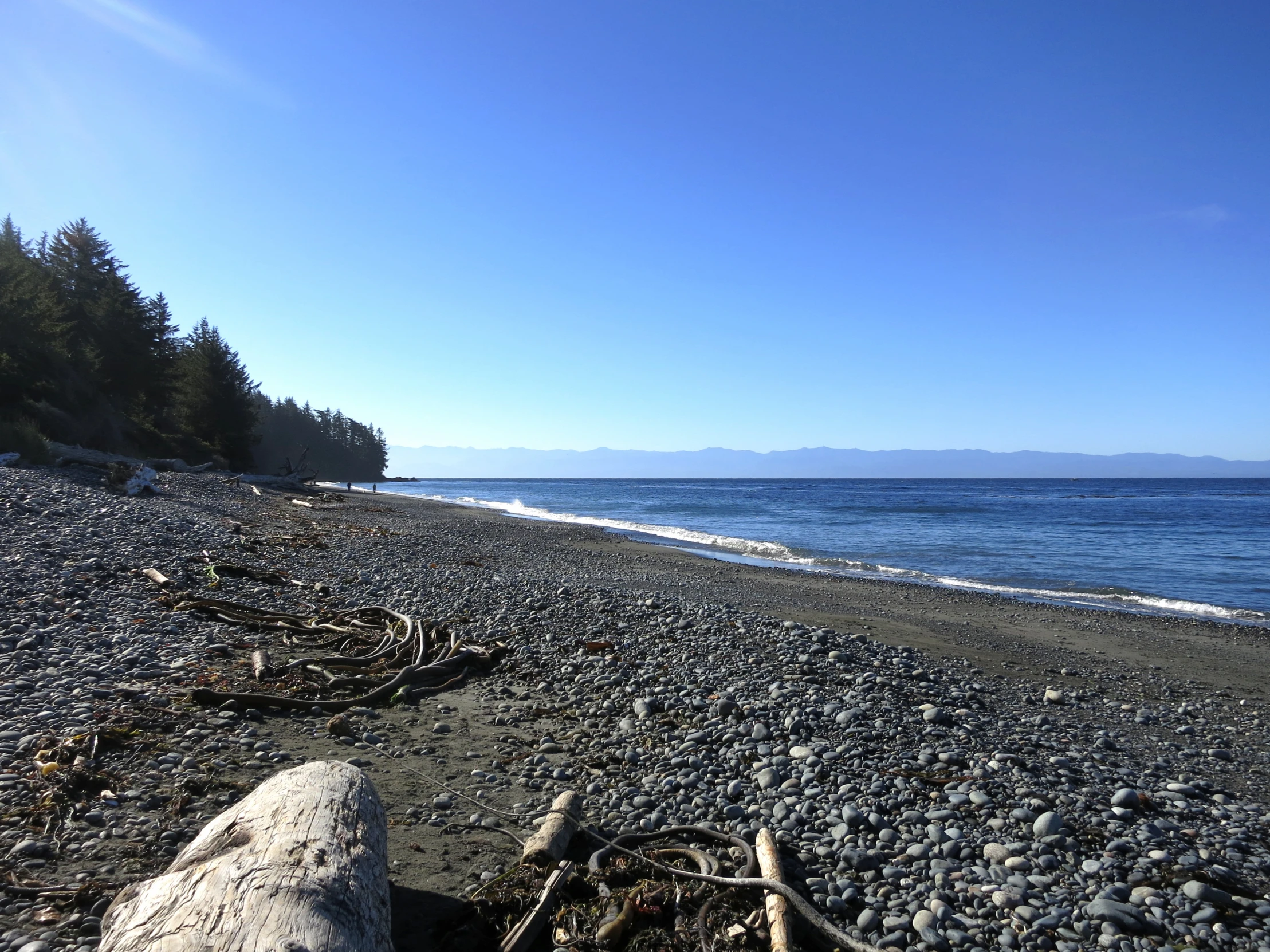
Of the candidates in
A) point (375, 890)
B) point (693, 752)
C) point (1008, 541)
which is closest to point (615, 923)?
point (375, 890)

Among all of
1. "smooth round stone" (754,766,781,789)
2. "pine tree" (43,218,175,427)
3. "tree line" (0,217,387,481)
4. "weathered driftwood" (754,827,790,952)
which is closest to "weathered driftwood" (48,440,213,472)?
"tree line" (0,217,387,481)

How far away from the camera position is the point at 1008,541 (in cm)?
2906

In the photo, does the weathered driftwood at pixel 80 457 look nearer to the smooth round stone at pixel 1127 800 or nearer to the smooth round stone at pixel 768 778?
the smooth round stone at pixel 768 778

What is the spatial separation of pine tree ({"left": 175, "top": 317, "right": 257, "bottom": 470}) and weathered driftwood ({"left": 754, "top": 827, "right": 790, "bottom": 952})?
48.6 m

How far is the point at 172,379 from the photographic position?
4409 cm

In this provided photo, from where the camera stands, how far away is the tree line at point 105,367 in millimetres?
28781

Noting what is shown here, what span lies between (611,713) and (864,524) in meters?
33.3

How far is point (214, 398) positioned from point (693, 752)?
48.5 m

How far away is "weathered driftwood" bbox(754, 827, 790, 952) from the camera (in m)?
3.28

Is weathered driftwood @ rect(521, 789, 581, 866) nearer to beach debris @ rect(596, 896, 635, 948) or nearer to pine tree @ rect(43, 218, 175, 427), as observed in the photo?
beach debris @ rect(596, 896, 635, 948)

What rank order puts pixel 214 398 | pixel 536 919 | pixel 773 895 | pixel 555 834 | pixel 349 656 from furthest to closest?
pixel 214 398 < pixel 349 656 < pixel 555 834 < pixel 773 895 < pixel 536 919

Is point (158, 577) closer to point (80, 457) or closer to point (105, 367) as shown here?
point (80, 457)

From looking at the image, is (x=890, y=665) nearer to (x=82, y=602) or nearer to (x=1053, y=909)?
(x=1053, y=909)

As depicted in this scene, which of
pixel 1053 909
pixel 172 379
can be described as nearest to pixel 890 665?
pixel 1053 909
